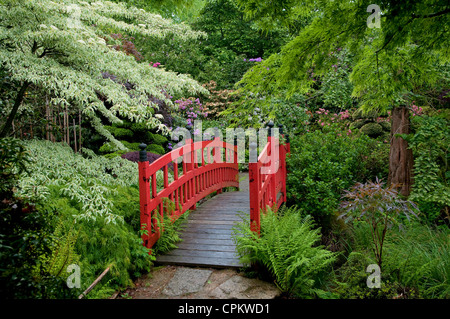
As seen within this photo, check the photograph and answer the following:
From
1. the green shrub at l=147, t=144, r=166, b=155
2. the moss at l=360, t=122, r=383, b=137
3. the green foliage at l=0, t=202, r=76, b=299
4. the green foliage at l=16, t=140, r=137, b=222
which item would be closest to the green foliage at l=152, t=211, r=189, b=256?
the green foliage at l=16, t=140, r=137, b=222

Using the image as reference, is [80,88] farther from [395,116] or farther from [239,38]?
[239,38]

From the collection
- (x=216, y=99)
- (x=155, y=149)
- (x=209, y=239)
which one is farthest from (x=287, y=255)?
(x=216, y=99)

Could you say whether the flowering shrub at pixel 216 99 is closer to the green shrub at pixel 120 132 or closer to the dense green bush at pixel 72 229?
the green shrub at pixel 120 132

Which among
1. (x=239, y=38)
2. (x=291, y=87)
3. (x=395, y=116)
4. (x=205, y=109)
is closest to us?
(x=291, y=87)

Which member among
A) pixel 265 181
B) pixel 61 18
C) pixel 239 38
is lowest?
pixel 265 181

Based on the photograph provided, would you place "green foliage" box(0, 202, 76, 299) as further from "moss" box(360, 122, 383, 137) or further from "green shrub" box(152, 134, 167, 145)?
"moss" box(360, 122, 383, 137)

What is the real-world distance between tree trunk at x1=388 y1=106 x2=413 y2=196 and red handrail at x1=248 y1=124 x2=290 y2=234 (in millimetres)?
1915

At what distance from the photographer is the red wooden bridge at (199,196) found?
361cm

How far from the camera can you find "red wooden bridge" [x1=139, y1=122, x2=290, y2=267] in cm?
361

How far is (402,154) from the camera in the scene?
227 inches

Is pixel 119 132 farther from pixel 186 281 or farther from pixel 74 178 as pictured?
pixel 186 281

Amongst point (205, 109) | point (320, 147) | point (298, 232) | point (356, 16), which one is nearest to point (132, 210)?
point (298, 232)

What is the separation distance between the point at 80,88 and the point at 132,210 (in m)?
1.52

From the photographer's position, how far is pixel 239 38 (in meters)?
14.7
